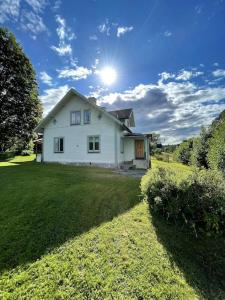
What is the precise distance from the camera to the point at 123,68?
13.1 m

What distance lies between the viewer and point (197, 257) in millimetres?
4270

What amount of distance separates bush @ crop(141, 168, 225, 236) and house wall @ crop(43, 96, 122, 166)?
9.97 meters

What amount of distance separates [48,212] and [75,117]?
12.6m

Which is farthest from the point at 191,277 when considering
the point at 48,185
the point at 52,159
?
the point at 52,159

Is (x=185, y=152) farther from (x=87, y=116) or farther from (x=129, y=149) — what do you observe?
(x=87, y=116)

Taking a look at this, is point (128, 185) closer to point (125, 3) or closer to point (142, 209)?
point (142, 209)

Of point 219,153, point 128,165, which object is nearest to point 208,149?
point 219,153

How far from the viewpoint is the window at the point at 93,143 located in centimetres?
1596

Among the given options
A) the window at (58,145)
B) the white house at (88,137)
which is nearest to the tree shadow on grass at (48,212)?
the white house at (88,137)

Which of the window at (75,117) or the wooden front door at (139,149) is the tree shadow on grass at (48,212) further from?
the wooden front door at (139,149)

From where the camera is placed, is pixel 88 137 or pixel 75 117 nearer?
pixel 88 137

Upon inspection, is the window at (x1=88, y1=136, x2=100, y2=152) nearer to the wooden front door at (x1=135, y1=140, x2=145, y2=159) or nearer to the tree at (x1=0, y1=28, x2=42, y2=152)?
the wooden front door at (x1=135, y1=140, x2=145, y2=159)

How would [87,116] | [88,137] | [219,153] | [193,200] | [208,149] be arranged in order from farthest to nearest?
1. [208,149]
2. [87,116]
3. [88,137]
4. [219,153]
5. [193,200]

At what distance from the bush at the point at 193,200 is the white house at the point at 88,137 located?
992 cm
